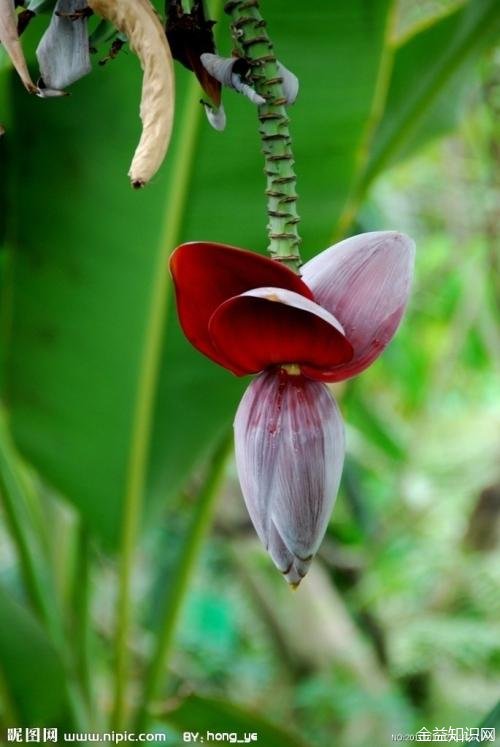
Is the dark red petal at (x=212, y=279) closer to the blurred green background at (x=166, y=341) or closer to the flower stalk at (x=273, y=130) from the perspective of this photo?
the flower stalk at (x=273, y=130)

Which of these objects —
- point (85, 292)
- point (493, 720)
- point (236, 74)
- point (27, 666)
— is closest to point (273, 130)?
point (236, 74)

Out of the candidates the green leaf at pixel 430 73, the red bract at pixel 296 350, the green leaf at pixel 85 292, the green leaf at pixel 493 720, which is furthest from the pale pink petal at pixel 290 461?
the green leaf at pixel 430 73

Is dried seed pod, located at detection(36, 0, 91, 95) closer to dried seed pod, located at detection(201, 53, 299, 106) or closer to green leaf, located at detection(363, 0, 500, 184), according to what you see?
dried seed pod, located at detection(201, 53, 299, 106)

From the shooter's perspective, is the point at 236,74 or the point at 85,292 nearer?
the point at 236,74

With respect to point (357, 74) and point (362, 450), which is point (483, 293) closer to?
point (362, 450)

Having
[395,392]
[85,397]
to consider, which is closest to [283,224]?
[85,397]

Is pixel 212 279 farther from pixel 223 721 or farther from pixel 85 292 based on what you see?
pixel 223 721

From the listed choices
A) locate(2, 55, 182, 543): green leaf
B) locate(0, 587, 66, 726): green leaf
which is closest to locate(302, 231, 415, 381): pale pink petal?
locate(2, 55, 182, 543): green leaf
